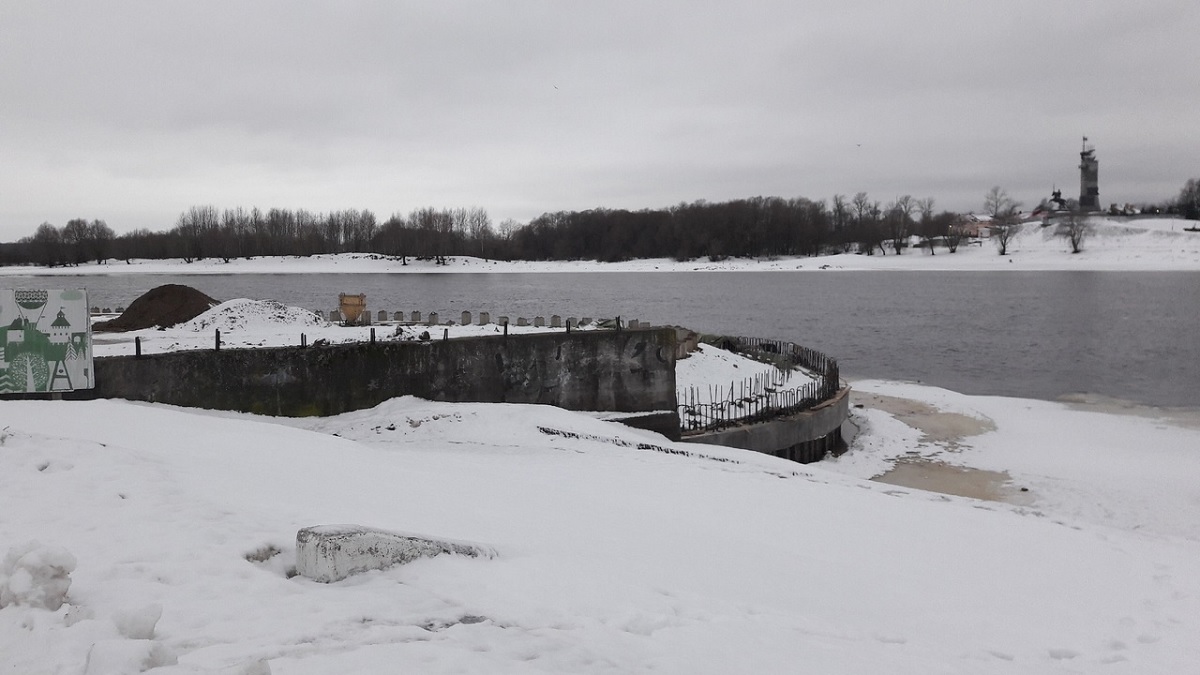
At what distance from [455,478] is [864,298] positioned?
65.0m

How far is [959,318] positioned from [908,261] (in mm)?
80799

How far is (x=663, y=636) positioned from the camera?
525 centimetres

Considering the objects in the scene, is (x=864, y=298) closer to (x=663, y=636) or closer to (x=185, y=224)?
(x=663, y=636)

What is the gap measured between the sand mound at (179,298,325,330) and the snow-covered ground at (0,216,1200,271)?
109 m

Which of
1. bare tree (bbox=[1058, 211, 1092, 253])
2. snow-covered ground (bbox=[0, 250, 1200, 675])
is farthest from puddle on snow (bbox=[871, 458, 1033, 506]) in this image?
bare tree (bbox=[1058, 211, 1092, 253])

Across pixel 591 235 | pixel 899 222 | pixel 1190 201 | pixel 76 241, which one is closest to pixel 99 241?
pixel 76 241

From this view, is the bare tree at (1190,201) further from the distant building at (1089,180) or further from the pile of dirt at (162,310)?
the pile of dirt at (162,310)

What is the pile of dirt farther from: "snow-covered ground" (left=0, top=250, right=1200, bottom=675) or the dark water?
the dark water

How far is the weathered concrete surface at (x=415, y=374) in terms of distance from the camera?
41.4 feet

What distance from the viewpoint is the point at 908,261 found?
12762 cm

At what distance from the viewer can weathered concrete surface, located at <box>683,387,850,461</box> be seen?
1587 cm

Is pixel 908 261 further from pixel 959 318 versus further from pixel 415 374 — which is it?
pixel 415 374

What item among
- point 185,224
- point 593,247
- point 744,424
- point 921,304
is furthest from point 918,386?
point 185,224

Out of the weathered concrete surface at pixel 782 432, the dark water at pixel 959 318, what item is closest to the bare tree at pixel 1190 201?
the dark water at pixel 959 318
